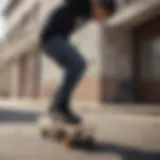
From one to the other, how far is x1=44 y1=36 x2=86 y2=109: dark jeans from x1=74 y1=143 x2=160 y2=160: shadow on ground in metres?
0.28

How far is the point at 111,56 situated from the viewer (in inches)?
285

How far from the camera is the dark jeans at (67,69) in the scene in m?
1.73

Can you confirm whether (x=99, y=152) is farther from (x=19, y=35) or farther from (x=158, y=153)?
(x=19, y=35)

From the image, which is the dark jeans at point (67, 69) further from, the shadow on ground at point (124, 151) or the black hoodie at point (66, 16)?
the shadow on ground at point (124, 151)

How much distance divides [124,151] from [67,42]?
25.1 inches

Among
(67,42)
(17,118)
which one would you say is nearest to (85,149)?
(67,42)

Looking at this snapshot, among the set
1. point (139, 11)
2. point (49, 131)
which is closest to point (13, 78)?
point (139, 11)

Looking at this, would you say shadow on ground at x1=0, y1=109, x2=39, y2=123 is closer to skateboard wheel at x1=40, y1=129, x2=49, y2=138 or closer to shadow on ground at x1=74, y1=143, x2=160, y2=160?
skateboard wheel at x1=40, y1=129, x2=49, y2=138

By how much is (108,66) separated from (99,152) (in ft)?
19.1

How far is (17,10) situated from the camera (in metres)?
8.91

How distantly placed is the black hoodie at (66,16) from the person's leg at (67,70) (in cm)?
7

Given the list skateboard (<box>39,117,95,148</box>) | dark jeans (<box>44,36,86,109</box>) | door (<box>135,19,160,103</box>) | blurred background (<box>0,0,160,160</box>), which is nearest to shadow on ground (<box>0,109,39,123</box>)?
skateboard (<box>39,117,95,148</box>)

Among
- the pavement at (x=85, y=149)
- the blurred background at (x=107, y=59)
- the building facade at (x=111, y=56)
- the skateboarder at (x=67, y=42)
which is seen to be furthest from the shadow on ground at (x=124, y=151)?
the building facade at (x=111, y=56)

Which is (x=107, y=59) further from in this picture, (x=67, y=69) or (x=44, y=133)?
(x=67, y=69)
